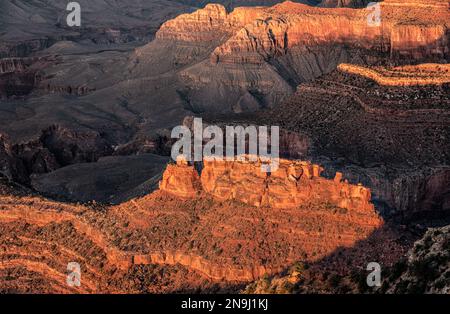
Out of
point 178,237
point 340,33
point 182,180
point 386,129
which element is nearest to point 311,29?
point 340,33

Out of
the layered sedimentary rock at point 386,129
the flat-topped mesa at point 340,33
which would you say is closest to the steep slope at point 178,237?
the layered sedimentary rock at point 386,129

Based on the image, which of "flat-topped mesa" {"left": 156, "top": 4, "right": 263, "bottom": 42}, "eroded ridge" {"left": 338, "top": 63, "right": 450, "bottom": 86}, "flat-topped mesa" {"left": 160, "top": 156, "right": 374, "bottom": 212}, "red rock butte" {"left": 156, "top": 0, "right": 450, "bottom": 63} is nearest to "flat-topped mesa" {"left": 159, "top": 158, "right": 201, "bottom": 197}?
"flat-topped mesa" {"left": 160, "top": 156, "right": 374, "bottom": 212}

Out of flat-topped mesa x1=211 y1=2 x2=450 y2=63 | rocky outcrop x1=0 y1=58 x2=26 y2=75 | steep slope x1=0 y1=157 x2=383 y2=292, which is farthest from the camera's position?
rocky outcrop x1=0 y1=58 x2=26 y2=75

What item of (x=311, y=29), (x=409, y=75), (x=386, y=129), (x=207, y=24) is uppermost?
(x=311, y=29)

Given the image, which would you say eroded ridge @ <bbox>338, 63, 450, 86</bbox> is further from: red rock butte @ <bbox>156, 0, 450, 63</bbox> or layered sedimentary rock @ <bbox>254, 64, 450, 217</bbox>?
red rock butte @ <bbox>156, 0, 450, 63</bbox>

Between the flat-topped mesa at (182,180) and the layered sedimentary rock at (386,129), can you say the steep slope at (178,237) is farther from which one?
the layered sedimentary rock at (386,129)

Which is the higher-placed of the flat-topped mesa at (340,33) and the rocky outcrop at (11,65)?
the flat-topped mesa at (340,33)

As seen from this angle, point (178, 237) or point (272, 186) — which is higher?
point (272, 186)

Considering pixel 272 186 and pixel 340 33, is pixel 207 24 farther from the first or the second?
pixel 272 186
